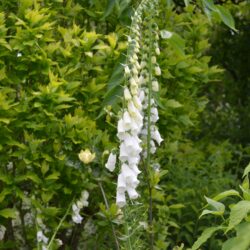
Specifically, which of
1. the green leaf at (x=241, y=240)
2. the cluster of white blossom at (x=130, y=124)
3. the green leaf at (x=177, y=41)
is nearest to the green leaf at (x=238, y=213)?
the green leaf at (x=241, y=240)

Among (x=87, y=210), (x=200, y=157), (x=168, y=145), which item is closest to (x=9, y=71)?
(x=87, y=210)

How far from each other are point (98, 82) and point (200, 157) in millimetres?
1928

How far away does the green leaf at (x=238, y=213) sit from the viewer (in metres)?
2.17

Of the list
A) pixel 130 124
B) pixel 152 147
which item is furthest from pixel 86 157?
pixel 130 124

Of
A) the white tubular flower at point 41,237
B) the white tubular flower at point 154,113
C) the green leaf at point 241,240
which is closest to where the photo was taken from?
the green leaf at point 241,240

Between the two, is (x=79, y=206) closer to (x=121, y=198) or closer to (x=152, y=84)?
(x=121, y=198)

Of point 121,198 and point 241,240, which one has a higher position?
point 241,240

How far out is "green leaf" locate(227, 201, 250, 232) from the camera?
7.11 ft

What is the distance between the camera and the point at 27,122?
3898 millimetres

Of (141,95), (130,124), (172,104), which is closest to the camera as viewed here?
(130,124)

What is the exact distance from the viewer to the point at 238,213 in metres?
2.18

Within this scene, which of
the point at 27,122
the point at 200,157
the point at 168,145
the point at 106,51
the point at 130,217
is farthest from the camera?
the point at 200,157

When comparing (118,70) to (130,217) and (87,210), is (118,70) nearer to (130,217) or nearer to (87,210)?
(130,217)

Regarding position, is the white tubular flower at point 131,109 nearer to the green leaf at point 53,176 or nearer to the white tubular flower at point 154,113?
the white tubular flower at point 154,113
